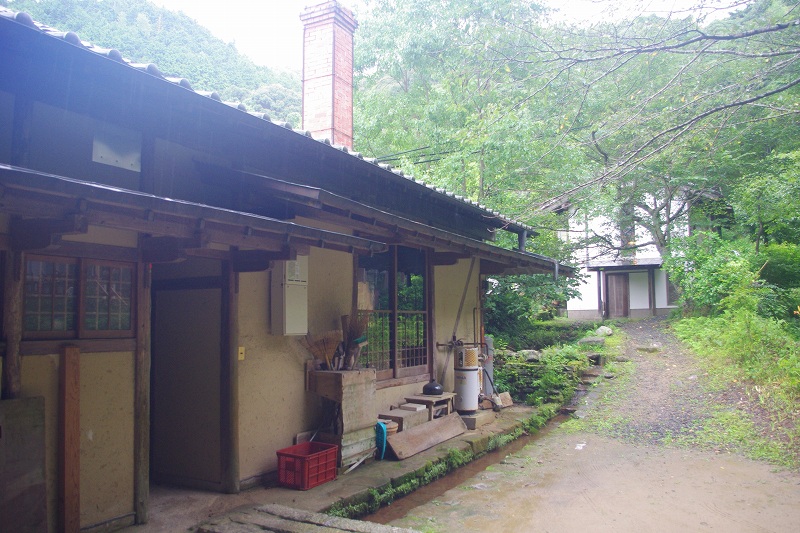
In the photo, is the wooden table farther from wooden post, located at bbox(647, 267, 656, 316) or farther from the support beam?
wooden post, located at bbox(647, 267, 656, 316)

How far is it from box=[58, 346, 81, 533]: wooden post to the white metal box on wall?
222 cm

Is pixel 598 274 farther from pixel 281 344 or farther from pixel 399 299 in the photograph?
pixel 281 344

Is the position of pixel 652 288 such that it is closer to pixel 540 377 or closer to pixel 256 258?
pixel 540 377

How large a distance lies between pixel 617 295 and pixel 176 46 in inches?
970

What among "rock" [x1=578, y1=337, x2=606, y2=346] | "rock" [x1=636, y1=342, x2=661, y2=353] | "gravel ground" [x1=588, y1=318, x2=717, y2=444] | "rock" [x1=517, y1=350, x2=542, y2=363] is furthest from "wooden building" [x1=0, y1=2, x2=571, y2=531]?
"rock" [x1=578, y1=337, x2=606, y2=346]

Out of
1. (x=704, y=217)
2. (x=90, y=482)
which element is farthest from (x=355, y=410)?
(x=704, y=217)

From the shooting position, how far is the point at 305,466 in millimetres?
5887

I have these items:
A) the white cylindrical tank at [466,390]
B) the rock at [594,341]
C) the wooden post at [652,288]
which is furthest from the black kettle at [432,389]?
the wooden post at [652,288]

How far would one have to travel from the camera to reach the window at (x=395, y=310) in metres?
8.29

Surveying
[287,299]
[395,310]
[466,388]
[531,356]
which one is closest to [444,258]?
[395,310]

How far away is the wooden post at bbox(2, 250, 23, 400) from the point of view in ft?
13.0

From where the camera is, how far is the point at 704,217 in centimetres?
2209

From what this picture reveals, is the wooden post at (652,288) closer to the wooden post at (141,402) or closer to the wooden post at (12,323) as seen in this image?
the wooden post at (141,402)

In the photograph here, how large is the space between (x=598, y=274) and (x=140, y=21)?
25540 millimetres
